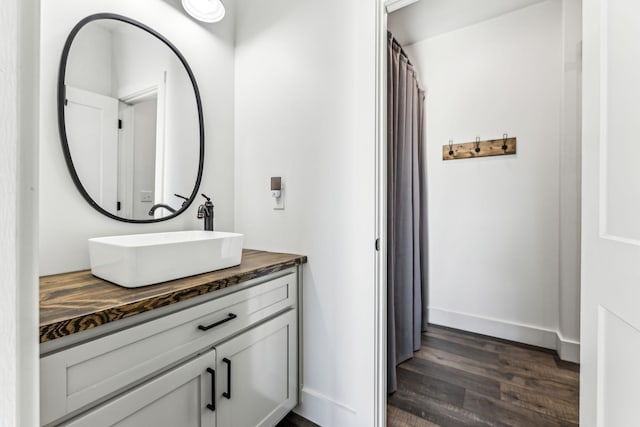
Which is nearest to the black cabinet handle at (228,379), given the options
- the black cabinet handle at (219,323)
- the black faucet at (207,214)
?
the black cabinet handle at (219,323)

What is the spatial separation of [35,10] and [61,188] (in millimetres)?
1095

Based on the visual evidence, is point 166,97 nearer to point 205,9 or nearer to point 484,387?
point 205,9

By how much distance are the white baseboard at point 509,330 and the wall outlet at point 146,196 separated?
8.08ft

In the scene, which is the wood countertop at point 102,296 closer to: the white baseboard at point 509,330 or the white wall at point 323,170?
the white wall at point 323,170

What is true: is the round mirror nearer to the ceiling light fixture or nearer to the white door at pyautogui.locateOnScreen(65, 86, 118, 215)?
the white door at pyautogui.locateOnScreen(65, 86, 118, 215)

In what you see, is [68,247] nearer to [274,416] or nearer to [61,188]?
[61,188]

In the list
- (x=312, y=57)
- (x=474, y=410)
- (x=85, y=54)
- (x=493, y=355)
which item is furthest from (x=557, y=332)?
(x=85, y=54)

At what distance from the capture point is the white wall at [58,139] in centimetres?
110

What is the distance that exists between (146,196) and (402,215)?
1.58 metres

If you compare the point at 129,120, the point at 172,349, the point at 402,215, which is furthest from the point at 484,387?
the point at 129,120

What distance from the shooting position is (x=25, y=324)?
29cm

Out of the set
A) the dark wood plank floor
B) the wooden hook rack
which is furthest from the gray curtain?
the wooden hook rack

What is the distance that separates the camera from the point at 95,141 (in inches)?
48.5
